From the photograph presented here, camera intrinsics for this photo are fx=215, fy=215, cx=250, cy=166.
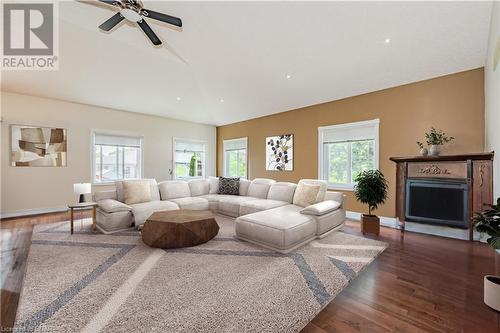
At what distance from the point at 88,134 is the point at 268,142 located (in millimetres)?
4959

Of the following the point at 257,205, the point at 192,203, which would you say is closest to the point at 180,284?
the point at 257,205

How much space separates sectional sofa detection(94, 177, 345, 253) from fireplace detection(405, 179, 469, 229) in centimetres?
128

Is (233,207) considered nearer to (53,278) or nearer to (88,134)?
(53,278)

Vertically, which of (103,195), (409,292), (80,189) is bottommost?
(409,292)

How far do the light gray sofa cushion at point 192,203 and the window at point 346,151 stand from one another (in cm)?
300

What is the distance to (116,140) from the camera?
615 centimetres

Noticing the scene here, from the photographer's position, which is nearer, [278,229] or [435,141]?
[278,229]

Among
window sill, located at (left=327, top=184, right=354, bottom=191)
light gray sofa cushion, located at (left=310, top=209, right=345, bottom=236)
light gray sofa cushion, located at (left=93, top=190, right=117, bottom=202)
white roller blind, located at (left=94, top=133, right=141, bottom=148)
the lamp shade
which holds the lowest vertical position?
light gray sofa cushion, located at (left=310, top=209, right=345, bottom=236)

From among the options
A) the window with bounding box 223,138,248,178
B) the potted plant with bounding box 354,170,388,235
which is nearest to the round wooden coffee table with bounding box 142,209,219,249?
the potted plant with bounding box 354,170,388,235

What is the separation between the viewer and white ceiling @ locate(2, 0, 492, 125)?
279 cm

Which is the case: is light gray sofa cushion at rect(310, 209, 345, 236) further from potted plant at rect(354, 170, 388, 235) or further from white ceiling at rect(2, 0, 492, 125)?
white ceiling at rect(2, 0, 492, 125)

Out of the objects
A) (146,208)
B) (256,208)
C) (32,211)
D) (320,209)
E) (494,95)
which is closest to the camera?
(494,95)

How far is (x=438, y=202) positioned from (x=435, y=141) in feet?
3.49

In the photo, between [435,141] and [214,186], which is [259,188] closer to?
[214,186]
